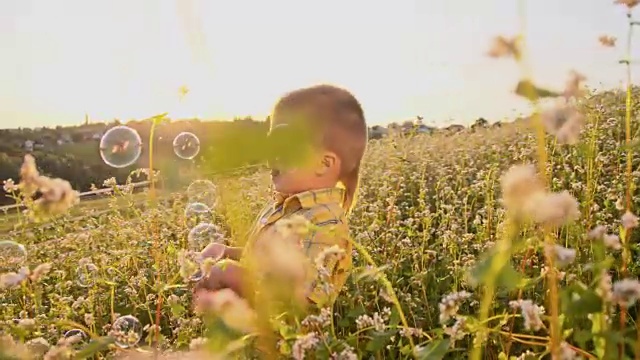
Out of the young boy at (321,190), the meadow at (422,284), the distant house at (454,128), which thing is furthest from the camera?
the distant house at (454,128)

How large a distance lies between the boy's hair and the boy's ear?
26 millimetres

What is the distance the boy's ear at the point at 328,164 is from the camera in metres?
2.60

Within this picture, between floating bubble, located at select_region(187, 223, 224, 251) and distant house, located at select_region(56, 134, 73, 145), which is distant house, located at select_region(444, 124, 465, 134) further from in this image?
distant house, located at select_region(56, 134, 73, 145)

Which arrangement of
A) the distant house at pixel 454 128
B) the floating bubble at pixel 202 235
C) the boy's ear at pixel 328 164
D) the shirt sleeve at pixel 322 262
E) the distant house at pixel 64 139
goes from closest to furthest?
the shirt sleeve at pixel 322 262, the floating bubble at pixel 202 235, the boy's ear at pixel 328 164, the distant house at pixel 454 128, the distant house at pixel 64 139

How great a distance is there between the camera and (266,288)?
931mm

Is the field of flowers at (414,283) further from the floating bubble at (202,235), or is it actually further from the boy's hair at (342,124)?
the boy's hair at (342,124)

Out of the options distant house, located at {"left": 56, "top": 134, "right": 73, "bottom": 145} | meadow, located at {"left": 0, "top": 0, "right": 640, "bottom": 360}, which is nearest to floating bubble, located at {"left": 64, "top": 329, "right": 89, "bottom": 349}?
meadow, located at {"left": 0, "top": 0, "right": 640, "bottom": 360}

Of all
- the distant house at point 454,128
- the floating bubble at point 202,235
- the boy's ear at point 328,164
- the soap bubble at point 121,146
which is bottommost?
the distant house at point 454,128

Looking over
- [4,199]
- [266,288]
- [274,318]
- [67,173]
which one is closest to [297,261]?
[266,288]

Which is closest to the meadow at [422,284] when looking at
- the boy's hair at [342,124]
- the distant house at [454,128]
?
the boy's hair at [342,124]

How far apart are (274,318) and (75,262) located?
4503mm

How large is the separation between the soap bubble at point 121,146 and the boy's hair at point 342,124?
544 millimetres

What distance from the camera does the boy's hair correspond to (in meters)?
2.49

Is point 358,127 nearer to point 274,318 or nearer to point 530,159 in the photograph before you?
point 274,318
